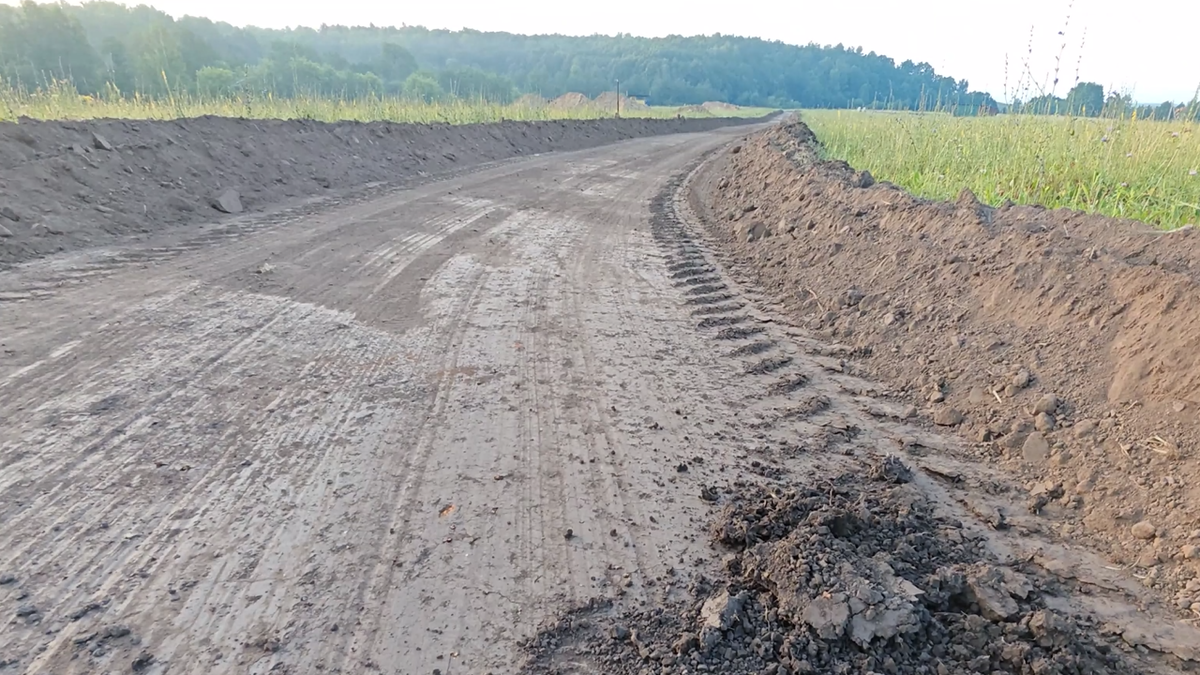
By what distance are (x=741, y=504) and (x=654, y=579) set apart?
575mm

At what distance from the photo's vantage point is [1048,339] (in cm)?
346

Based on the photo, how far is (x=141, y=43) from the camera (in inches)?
1444

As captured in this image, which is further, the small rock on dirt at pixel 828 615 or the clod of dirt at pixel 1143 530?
the clod of dirt at pixel 1143 530

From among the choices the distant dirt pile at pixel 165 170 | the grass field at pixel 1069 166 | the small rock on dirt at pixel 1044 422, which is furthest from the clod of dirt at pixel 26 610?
the grass field at pixel 1069 166

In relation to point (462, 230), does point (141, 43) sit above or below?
above

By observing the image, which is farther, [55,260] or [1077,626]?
[55,260]

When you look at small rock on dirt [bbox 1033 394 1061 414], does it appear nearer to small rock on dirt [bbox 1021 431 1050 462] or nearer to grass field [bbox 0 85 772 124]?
small rock on dirt [bbox 1021 431 1050 462]

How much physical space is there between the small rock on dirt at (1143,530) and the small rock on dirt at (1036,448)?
522 mm

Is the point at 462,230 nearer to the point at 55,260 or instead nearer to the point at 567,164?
the point at 55,260

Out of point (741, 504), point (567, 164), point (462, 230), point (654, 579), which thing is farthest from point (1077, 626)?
point (567, 164)

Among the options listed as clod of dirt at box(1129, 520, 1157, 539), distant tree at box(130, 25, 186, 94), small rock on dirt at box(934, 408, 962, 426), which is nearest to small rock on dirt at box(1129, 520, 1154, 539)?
clod of dirt at box(1129, 520, 1157, 539)

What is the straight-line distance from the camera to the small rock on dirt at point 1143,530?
2.40 m

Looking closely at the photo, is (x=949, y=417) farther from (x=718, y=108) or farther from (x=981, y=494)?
(x=718, y=108)

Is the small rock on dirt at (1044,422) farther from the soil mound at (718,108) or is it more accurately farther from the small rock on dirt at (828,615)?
the soil mound at (718,108)
